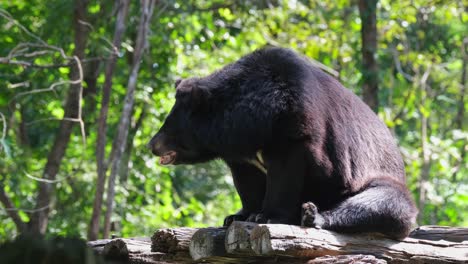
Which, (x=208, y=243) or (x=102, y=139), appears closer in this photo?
(x=208, y=243)

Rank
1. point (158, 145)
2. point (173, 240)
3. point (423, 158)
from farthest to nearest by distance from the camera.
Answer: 1. point (423, 158)
2. point (158, 145)
3. point (173, 240)

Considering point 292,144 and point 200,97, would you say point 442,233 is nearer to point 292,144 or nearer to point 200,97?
point 292,144

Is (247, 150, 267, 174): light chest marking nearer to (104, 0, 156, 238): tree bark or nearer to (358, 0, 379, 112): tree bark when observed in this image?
(104, 0, 156, 238): tree bark

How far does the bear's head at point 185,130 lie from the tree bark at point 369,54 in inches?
158

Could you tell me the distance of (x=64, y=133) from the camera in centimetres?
925

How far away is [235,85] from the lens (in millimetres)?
4547

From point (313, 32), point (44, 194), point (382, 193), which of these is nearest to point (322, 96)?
point (382, 193)

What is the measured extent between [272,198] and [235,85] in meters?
0.76

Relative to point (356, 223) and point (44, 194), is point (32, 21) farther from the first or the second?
point (356, 223)

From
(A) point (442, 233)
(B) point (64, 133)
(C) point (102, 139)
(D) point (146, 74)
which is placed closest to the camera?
(A) point (442, 233)

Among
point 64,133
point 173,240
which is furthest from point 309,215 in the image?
point 64,133

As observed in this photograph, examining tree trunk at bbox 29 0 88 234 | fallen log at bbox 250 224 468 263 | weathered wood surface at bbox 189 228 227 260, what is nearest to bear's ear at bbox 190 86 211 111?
weathered wood surface at bbox 189 228 227 260

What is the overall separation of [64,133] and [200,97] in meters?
5.00

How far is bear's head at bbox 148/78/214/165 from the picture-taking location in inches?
184
